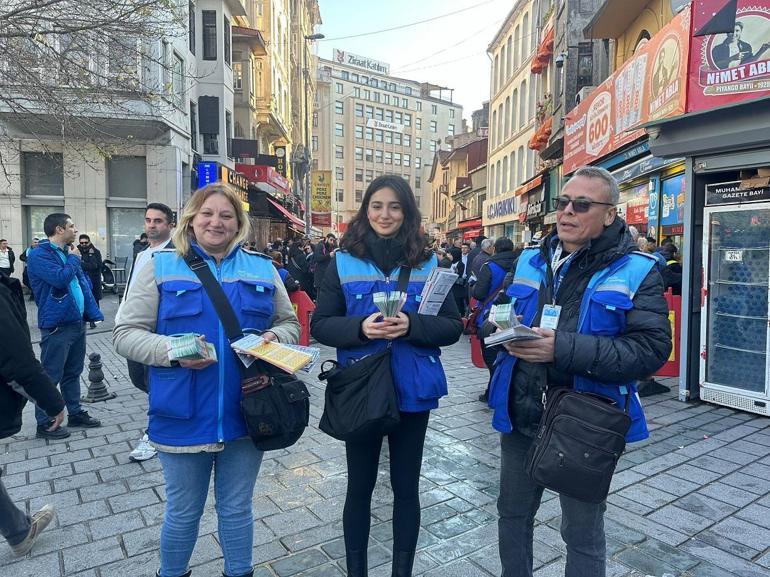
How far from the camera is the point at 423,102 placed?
305 feet

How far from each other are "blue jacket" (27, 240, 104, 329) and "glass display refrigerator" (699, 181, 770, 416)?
699 centimetres

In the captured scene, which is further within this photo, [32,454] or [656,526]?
[32,454]

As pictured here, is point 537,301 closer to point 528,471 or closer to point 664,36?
point 528,471

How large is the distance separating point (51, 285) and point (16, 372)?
2.92 metres

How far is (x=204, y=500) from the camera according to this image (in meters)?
2.47

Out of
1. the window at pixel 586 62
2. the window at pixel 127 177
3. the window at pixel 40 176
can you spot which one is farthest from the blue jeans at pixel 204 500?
the window at pixel 40 176

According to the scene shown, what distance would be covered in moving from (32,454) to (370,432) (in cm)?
392

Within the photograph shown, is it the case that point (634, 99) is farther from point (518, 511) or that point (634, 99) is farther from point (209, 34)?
point (209, 34)

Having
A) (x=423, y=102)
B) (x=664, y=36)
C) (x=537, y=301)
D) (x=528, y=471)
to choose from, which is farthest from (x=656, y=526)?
(x=423, y=102)

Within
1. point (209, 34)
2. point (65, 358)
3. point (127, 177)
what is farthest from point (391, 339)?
point (209, 34)

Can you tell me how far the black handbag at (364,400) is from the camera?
7.86ft

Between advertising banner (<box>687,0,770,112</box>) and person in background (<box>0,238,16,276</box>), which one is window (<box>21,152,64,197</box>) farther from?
advertising banner (<box>687,0,770,112</box>)

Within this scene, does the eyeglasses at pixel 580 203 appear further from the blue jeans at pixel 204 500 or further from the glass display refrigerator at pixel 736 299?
the glass display refrigerator at pixel 736 299

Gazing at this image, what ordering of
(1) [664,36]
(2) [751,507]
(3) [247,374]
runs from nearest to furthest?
(3) [247,374]
(2) [751,507]
(1) [664,36]
